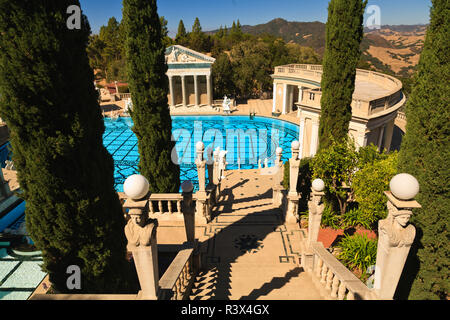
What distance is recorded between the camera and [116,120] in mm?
36750

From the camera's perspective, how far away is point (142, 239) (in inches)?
177

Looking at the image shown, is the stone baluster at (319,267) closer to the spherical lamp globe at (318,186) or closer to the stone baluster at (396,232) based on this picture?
the spherical lamp globe at (318,186)

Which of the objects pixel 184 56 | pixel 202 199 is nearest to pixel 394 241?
pixel 202 199

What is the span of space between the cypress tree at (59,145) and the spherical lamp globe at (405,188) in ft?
19.3

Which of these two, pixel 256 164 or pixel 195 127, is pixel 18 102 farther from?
pixel 195 127

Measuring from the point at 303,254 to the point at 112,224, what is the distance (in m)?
5.43

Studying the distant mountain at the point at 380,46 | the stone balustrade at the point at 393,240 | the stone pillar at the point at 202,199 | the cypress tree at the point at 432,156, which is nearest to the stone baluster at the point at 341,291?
the stone balustrade at the point at 393,240

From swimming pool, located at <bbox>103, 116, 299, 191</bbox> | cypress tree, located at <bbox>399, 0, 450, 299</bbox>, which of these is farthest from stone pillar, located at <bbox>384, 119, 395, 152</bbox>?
cypress tree, located at <bbox>399, 0, 450, 299</bbox>

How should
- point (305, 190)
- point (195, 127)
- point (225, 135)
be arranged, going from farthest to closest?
point (195, 127) < point (225, 135) < point (305, 190)

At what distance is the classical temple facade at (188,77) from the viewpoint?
39344 mm

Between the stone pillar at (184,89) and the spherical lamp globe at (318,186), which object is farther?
the stone pillar at (184,89)
